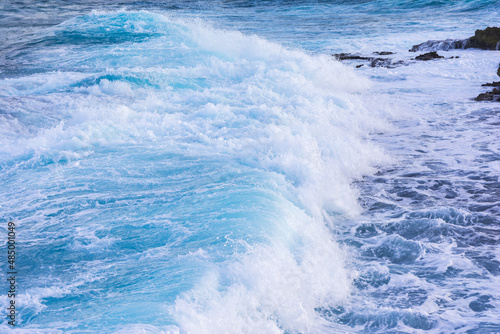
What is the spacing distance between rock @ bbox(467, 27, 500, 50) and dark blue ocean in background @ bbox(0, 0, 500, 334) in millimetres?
3276

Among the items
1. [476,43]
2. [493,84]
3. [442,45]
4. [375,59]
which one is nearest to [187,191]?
→ [493,84]

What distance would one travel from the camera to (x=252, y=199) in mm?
5938

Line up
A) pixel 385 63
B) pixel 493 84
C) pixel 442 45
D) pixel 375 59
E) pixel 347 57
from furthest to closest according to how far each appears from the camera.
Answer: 1. pixel 442 45
2. pixel 347 57
3. pixel 375 59
4. pixel 385 63
5. pixel 493 84

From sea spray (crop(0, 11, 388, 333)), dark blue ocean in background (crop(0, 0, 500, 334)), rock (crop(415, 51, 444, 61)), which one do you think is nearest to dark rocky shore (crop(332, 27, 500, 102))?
rock (crop(415, 51, 444, 61))

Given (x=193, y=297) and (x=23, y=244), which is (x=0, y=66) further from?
(x=193, y=297)

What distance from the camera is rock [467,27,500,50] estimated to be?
16922 millimetres

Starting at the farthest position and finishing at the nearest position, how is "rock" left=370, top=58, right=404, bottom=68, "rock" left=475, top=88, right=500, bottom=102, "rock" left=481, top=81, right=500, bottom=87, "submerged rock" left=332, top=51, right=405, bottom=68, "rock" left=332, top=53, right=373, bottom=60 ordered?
1. "rock" left=332, top=53, right=373, bottom=60
2. "submerged rock" left=332, top=51, right=405, bottom=68
3. "rock" left=370, top=58, right=404, bottom=68
4. "rock" left=481, top=81, right=500, bottom=87
5. "rock" left=475, top=88, right=500, bottom=102

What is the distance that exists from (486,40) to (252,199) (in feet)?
48.9

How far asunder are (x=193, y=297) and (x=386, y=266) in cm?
230

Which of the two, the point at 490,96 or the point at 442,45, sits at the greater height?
the point at 442,45

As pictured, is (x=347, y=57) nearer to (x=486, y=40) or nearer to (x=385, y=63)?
(x=385, y=63)

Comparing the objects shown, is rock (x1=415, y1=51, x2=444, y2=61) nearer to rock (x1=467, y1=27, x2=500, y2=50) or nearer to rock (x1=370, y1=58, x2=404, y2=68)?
rock (x1=370, y1=58, x2=404, y2=68)

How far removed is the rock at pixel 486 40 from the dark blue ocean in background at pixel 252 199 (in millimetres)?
3276

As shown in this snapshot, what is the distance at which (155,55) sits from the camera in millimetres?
16578
